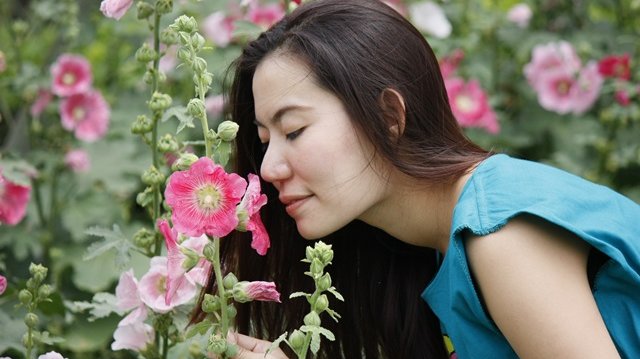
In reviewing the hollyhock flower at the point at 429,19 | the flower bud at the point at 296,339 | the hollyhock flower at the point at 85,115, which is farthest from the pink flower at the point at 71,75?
the flower bud at the point at 296,339

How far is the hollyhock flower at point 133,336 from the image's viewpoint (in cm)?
200

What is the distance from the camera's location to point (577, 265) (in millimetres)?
1850

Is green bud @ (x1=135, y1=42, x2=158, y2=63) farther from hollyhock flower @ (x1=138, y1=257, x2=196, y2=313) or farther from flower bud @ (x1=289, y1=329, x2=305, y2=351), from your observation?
flower bud @ (x1=289, y1=329, x2=305, y2=351)

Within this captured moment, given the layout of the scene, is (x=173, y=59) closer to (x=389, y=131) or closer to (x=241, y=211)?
(x=389, y=131)

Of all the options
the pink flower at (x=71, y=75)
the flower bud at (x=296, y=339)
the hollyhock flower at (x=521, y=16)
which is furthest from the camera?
the hollyhock flower at (x=521, y=16)

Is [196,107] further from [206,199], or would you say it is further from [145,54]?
[145,54]

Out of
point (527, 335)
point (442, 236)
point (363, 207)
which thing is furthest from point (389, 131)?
point (527, 335)

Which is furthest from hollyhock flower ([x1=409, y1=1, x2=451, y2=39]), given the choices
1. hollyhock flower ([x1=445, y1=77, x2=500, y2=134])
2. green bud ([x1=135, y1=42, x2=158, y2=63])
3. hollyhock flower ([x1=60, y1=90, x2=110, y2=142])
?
green bud ([x1=135, y1=42, x2=158, y2=63])

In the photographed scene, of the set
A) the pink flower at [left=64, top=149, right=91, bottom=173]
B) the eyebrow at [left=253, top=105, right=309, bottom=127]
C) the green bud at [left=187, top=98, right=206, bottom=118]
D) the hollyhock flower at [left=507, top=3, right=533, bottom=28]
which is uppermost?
the green bud at [left=187, top=98, right=206, bottom=118]

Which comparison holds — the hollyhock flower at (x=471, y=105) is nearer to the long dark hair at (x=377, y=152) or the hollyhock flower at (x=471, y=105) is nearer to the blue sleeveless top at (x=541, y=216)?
the long dark hair at (x=377, y=152)

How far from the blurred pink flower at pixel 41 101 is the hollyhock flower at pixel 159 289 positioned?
60.4 inches

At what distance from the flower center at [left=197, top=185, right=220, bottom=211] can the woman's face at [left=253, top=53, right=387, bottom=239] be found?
26 centimetres

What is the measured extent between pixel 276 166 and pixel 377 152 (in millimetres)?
180

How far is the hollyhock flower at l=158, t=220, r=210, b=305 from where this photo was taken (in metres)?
1.70
